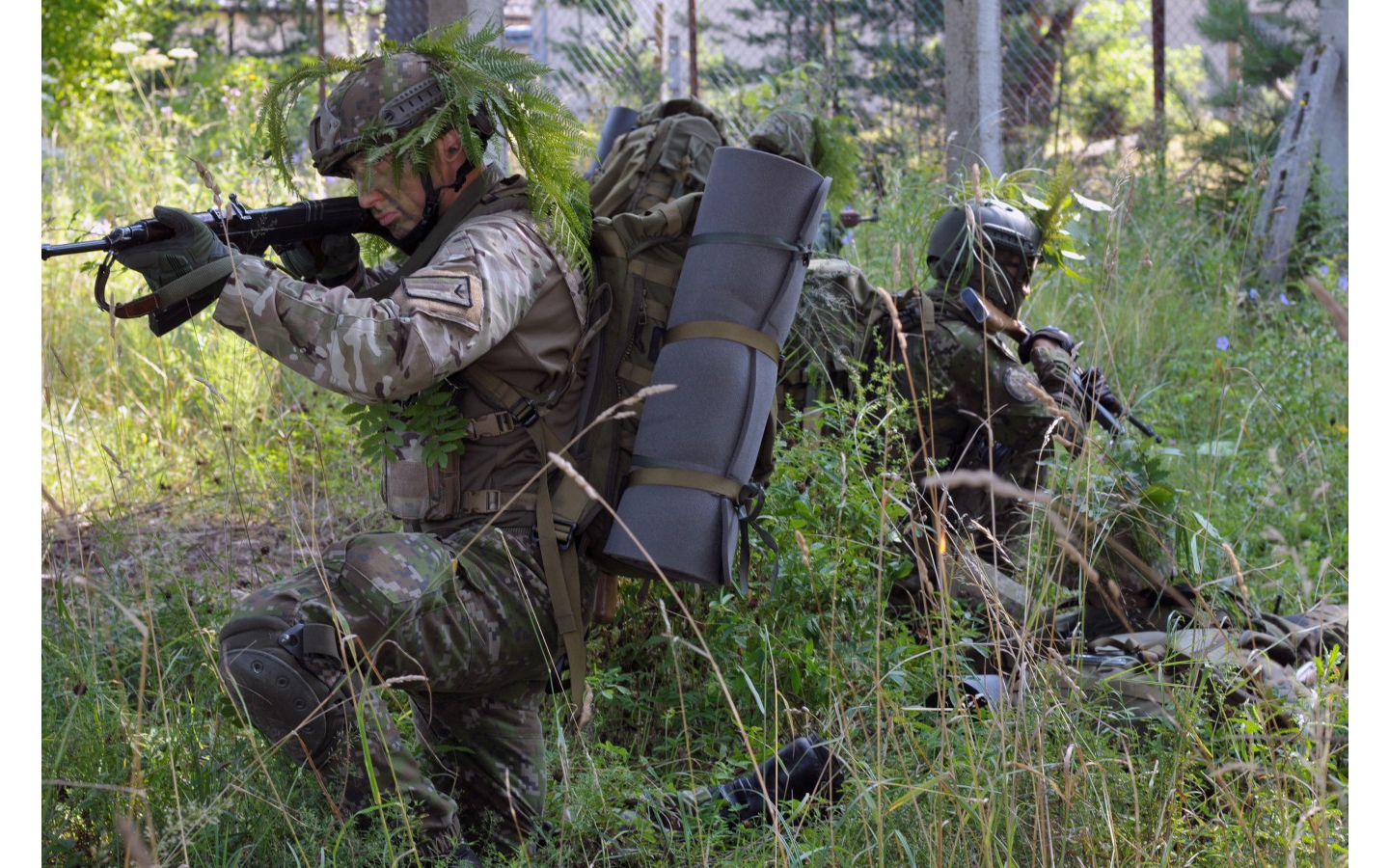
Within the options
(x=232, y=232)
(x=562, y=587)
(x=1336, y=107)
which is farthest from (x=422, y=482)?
(x=1336, y=107)

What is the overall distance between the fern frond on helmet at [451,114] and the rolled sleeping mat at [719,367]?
11.6 inches

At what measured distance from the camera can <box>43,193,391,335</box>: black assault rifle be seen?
242 cm

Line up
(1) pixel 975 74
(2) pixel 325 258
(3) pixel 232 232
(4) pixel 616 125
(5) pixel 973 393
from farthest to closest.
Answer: (1) pixel 975 74
(4) pixel 616 125
(5) pixel 973 393
(2) pixel 325 258
(3) pixel 232 232

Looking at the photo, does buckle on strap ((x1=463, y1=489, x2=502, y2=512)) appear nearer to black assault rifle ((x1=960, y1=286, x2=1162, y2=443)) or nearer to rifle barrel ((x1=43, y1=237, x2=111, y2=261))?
rifle barrel ((x1=43, y1=237, x2=111, y2=261))

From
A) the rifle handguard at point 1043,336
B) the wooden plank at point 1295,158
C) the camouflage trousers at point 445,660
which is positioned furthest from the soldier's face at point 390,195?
the wooden plank at point 1295,158

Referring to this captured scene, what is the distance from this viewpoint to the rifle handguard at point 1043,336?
4047 millimetres

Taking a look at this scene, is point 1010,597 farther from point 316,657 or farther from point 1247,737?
point 316,657

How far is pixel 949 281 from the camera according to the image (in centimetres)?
414

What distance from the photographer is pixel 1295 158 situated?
25.0ft

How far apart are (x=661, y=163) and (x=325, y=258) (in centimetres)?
140

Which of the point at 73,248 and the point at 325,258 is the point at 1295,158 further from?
the point at 73,248

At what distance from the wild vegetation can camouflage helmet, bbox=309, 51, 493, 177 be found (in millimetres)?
314

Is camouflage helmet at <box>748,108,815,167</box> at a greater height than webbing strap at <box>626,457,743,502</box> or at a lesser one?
greater

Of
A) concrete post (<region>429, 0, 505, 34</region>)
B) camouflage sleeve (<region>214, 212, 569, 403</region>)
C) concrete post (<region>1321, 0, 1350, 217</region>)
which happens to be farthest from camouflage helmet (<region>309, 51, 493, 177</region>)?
concrete post (<region>1321, 0, 1350, 217</region>)
